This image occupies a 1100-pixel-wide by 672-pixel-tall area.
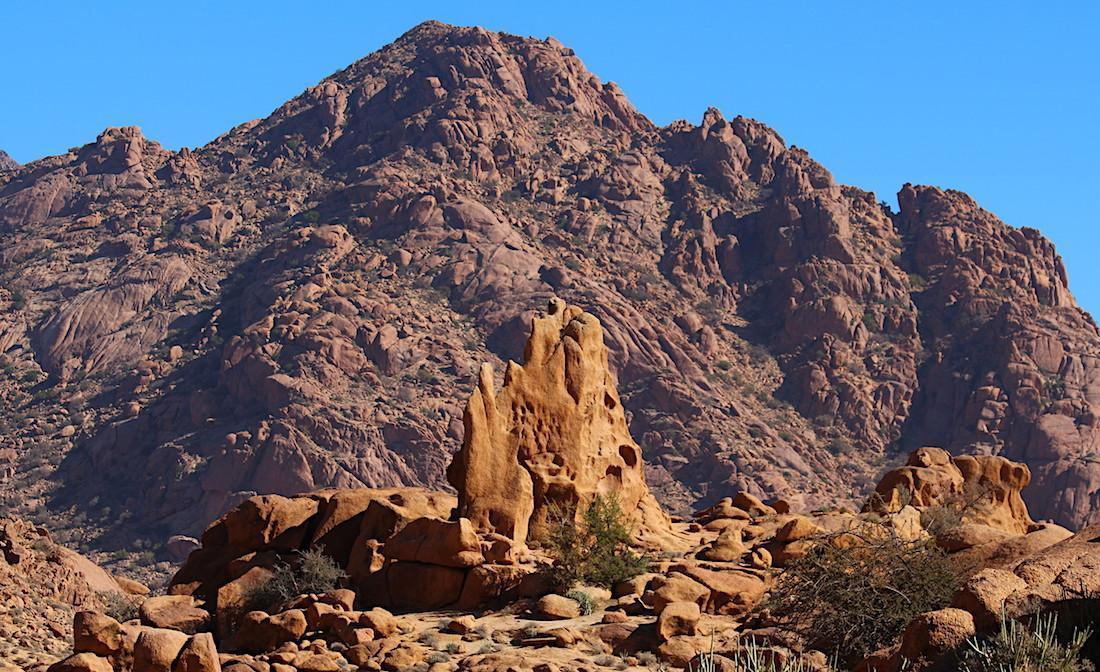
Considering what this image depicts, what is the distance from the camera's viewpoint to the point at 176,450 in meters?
94.6

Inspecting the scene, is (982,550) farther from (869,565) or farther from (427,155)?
(427,155)

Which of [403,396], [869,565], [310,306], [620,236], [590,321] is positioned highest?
[620,236]

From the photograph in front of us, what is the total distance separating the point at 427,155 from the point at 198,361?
32604mm

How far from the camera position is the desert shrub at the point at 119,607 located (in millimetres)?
33000

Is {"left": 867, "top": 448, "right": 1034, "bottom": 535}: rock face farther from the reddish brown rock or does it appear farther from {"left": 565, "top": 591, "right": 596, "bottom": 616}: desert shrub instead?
the reddish brown rock

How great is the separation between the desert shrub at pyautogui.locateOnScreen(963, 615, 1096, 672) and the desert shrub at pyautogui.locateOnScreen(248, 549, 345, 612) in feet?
56.4

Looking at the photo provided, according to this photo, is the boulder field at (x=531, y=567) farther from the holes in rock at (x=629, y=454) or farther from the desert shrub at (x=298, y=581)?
Result: the holes in rock at (x=629, y=454)

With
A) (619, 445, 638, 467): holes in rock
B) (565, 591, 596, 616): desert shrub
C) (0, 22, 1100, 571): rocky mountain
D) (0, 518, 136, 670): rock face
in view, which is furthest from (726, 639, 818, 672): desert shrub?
(0, 22, 1100, 571): rocky mountain

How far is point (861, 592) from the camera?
75.3ft

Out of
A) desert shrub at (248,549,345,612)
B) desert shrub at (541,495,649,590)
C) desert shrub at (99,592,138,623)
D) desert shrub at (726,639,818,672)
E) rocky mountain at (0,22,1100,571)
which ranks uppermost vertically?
rocky mountain at (0,22,1100,571)

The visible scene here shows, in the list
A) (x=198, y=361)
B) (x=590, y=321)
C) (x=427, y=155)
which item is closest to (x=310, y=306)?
(x=198, y=361)

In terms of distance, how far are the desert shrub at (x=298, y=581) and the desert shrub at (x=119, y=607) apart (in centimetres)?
325

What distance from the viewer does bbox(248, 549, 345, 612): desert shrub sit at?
30.5 meters

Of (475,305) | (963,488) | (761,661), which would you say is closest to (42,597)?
(761,661)
